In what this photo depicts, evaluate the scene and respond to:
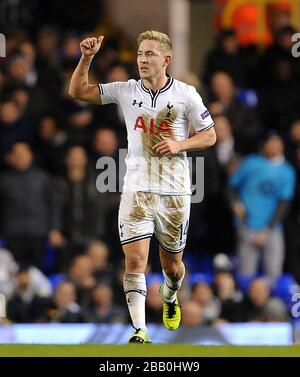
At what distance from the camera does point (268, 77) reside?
2053 cm

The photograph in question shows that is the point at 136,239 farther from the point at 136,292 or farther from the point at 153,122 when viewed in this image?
the point at 153,122

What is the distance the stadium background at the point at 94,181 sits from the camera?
18.6 metres

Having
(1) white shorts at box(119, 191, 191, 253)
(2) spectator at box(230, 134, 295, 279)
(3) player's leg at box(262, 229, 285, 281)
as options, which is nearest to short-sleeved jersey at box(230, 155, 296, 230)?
(2) spectator at box(230, 134, 295, 279)

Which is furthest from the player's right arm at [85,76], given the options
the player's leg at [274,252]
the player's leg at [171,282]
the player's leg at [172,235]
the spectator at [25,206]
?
the player's leg at [274,252]

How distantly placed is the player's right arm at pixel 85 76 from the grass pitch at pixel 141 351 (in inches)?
81.0

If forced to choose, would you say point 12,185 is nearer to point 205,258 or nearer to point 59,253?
point 59,253

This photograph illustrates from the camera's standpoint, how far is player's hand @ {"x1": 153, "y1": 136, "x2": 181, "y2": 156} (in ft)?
40.3

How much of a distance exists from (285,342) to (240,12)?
21.6ft

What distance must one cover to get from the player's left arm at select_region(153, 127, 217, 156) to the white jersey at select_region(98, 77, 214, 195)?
0.29ft

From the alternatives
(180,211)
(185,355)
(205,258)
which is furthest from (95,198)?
(185,355)

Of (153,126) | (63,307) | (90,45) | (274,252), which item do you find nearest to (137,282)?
(153,126)

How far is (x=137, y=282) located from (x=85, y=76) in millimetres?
1768

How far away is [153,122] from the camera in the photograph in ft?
41.4

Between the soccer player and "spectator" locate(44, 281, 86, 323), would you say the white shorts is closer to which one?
the soccer player
